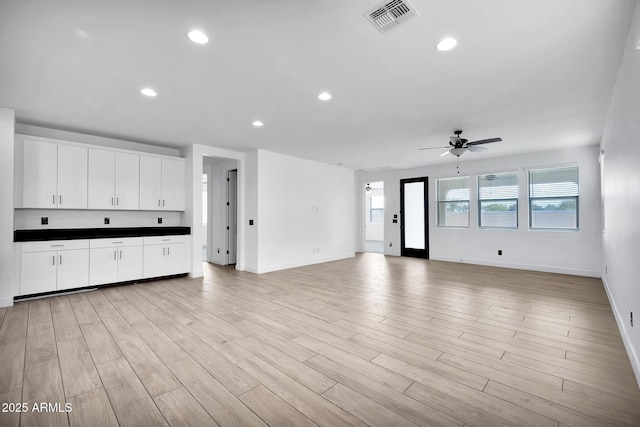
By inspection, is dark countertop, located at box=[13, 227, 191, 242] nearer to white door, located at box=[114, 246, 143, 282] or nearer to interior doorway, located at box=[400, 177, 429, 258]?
white door, located at box=[114, 246, 143, 282]

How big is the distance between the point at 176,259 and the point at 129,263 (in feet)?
2.52

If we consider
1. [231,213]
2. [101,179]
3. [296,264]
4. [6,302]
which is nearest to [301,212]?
[296,264]

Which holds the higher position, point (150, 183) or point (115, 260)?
point (150, 183)

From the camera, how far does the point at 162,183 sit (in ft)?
18.1

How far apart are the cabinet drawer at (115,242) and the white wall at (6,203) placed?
93 cm

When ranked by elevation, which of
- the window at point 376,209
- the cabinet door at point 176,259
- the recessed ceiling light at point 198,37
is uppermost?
the recessed ceiling light at point 198,37

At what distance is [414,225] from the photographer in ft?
27.8

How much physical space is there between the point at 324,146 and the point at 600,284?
18.2 ft

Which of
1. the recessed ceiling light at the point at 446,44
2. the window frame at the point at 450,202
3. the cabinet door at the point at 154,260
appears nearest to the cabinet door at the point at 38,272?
the cabinet door at the point at 154,260

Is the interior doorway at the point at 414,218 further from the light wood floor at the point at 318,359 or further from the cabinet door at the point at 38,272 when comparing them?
the cabinet door at the point at 38,272

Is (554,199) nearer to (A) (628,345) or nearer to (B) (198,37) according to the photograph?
(A) (628,345)

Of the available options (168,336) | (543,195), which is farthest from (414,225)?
(168,336)

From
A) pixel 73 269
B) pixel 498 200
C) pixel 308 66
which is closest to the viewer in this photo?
pixel 308 66

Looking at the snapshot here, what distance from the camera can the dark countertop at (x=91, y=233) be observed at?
402 centimetres
